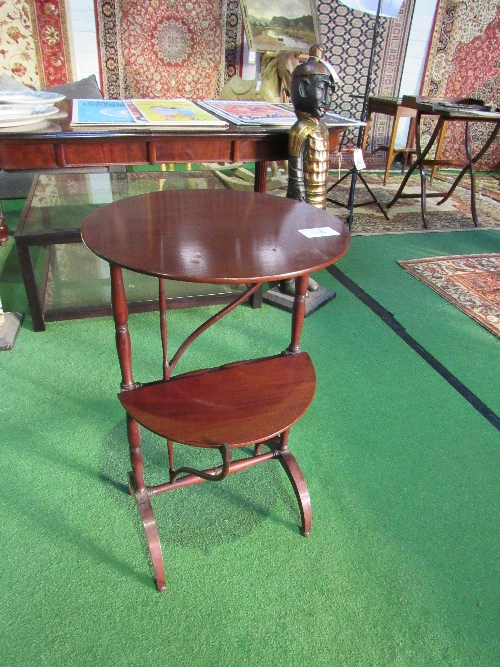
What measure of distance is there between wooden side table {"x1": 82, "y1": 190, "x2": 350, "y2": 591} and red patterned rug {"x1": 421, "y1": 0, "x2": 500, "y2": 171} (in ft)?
16.4

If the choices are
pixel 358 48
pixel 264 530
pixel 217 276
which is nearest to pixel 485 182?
pixel 358 48

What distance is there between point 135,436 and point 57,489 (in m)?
0.41

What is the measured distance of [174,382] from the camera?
4.27 feet

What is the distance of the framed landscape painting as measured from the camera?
4.19 metres

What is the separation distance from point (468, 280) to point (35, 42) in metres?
4.16

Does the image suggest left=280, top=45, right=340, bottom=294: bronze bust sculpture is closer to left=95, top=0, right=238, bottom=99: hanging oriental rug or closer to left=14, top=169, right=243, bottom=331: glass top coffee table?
left=14, top=169, right=243, bottom=331: glass top coffee table

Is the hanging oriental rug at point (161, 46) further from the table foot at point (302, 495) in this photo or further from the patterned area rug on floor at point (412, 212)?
the table foot at point (302, 495)


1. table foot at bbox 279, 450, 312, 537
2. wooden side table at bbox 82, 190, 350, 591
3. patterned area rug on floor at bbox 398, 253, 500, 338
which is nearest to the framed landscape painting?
patterned area rug on floor at bbox 398, 253, 500, 338

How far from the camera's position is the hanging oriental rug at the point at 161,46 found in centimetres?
439

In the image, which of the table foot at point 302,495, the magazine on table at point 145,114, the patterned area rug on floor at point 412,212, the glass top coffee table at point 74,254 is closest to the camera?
the table foot at point 302,495

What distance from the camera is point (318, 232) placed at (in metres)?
1.15

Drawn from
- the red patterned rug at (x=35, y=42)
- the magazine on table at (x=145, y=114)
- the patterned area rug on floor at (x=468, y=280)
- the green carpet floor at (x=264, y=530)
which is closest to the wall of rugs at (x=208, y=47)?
the red patterned rug at (x=35, y=42)

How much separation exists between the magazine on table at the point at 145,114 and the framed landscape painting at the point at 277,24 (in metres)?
2.50

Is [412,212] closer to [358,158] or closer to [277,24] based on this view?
[358,158]
